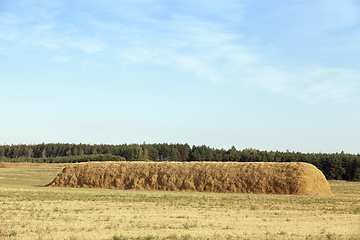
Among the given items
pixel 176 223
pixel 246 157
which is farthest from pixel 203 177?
pixel 246 157

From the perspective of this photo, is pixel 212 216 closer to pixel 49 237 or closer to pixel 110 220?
pixel 110 220

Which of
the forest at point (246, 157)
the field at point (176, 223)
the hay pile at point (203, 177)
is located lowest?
the field at point (176, 223)

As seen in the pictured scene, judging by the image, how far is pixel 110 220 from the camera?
70.1ft

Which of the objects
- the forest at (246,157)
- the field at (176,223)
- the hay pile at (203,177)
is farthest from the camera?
the forest at (246,157)

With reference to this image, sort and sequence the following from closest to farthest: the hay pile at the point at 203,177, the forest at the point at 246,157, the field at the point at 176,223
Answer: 1. the field at the point at 176,223
2. the hay pile at the point at 203,177
3. the forest at the point at 246,157

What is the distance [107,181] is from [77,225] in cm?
3724

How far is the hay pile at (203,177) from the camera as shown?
4712 centimetres

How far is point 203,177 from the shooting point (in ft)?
168

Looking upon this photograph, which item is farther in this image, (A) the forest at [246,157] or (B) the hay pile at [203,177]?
(A) the forest at [246,157]

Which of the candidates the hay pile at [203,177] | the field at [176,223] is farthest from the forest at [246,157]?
the field at [176,223]

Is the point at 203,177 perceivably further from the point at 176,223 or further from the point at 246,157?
the point at 246,157

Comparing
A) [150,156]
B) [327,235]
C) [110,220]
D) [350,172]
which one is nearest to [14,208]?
[110,220]

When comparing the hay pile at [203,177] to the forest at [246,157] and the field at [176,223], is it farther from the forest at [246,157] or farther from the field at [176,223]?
the forest at [246,157]

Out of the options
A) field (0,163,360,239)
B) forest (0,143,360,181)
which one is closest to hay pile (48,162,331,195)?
field (0,163,360,239)
